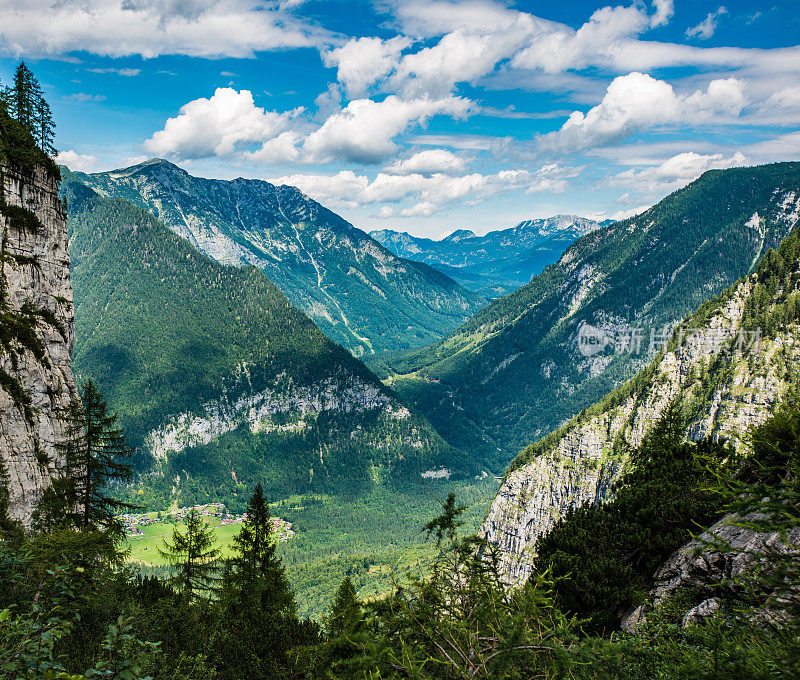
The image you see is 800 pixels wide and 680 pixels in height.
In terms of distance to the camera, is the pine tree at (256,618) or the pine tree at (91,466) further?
the pine tree at (91,466)

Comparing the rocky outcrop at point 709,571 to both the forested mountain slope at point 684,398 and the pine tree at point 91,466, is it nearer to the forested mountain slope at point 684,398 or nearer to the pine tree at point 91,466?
the pine tree at point 91,466

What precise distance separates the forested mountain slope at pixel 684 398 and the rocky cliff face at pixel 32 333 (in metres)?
95.0

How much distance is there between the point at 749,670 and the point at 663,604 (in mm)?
12163

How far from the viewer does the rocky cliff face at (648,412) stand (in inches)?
4279

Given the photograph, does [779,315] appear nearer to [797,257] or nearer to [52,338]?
[797,257]

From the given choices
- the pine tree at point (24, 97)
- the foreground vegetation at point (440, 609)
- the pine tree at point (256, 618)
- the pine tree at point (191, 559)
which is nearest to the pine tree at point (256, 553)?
the pine tree at point (256, 618)

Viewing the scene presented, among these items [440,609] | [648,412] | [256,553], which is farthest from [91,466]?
[648,412]

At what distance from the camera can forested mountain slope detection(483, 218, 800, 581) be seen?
10812 centimetres

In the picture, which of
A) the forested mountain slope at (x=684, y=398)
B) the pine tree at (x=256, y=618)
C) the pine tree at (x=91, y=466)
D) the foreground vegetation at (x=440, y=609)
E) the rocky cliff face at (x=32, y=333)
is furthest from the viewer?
the forested mountain slope at (x=684, y=398)

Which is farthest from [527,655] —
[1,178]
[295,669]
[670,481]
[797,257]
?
[797,257]

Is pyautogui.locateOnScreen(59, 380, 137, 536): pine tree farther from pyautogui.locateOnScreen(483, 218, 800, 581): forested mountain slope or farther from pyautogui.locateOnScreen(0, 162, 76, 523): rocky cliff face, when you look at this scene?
pyautogui.locateOnScreen(483, 218, 800, 581): forested mountain slope

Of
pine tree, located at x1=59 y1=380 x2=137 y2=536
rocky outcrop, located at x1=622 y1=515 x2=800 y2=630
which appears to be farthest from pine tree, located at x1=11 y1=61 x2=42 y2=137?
rocky outcrop, located at x1=622 y1=515 x2=800 y2=630

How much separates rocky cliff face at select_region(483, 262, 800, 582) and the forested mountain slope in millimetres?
272

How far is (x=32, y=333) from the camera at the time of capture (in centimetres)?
4828
